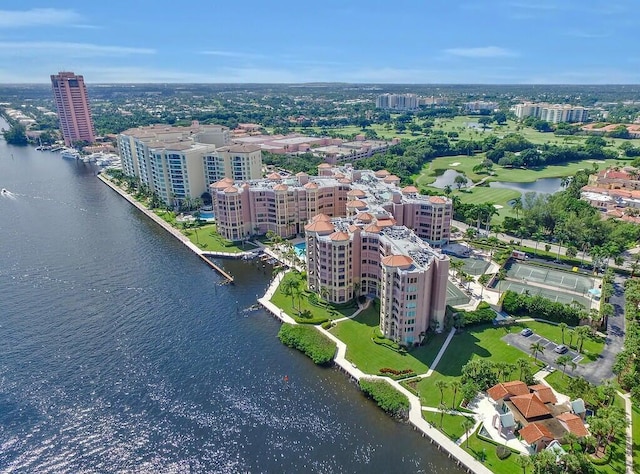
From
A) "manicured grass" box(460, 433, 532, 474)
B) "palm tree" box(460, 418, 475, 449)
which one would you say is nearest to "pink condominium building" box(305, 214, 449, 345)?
"palm tree" box(460, 418, 475, 449)

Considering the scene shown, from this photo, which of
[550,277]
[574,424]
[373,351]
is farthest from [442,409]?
[550,277]

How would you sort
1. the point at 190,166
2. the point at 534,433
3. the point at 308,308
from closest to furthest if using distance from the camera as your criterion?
the point at 534,433, the point at 308,308, the point at 190,166

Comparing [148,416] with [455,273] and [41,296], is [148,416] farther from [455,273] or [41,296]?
[455,273]

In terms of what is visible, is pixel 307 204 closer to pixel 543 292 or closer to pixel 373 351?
pixel 373 351

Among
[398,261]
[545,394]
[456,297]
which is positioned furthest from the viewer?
[456,297]

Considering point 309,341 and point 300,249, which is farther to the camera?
point 300,249

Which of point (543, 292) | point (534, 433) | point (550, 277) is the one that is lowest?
point (550, 277)

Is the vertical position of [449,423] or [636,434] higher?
[636,434]
